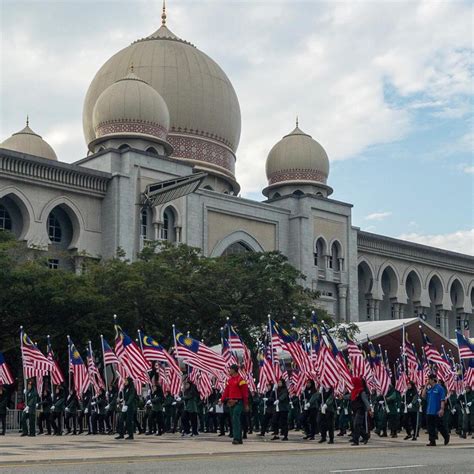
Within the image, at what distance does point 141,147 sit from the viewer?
147 ft

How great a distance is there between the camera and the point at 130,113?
4484 centimetres

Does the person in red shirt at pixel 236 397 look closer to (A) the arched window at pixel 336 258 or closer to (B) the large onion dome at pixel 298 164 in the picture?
(A) the arched window at pixel 336 258

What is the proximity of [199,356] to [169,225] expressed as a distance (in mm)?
23490

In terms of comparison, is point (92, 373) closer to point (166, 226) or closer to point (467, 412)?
point (467, 412)

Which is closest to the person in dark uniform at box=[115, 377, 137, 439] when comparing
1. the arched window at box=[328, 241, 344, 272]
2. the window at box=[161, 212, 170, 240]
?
the window at box=[161, 212, 170, 240]

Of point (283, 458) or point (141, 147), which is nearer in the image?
point (283, 458)

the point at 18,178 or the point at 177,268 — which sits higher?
the point at 18,178

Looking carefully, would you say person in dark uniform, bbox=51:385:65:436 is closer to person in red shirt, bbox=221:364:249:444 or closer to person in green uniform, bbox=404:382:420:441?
person in red shirt, bbox=221:364:249:444

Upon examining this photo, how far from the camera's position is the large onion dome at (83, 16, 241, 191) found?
5053 cm

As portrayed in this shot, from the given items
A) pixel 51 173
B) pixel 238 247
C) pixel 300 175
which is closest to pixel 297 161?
pixel 300 175

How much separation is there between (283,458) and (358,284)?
145ft

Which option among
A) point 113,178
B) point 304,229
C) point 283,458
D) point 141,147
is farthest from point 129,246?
point 283,458

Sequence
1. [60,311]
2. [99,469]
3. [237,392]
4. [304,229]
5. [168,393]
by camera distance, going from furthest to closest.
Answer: [304,229], [60,311], [168,393], [237,392], [99,469]

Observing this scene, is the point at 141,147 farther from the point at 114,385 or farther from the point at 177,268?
the point at 114,385
